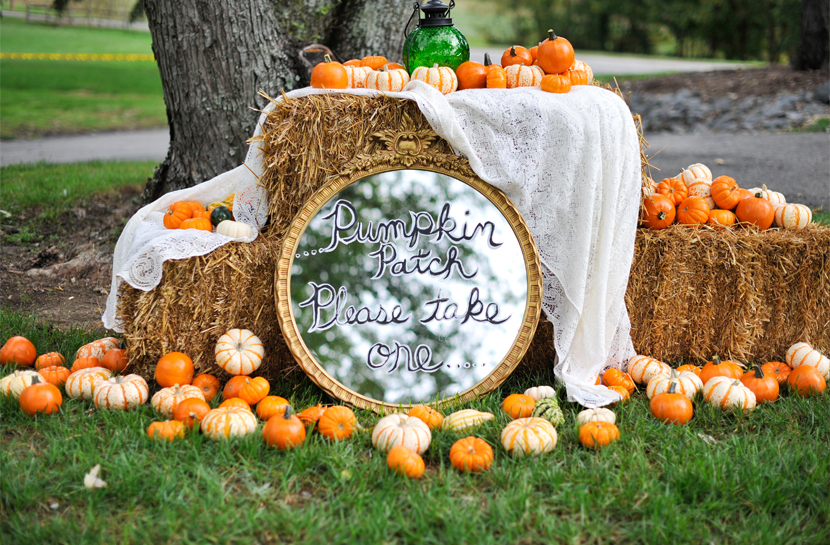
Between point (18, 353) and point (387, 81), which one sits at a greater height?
point (387, 81)

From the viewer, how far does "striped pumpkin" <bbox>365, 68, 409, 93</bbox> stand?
3.28 metres

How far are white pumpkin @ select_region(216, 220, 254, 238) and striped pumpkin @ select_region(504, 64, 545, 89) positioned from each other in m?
1.58

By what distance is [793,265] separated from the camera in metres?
3.48

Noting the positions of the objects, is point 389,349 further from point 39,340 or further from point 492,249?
point 39,340

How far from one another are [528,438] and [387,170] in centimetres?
143

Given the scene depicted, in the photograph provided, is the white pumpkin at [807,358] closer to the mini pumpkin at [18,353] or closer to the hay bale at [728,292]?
the hay bale at [728,292]

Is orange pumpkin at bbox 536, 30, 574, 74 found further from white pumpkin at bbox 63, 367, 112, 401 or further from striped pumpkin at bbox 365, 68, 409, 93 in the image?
white pumpkin at bbox 63, 367, 112, 401

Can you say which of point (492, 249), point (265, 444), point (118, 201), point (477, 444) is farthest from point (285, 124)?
point (118, 201)

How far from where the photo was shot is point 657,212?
3.47 meters

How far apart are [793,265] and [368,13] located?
11.7ft

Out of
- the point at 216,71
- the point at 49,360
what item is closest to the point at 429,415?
the point at 49,360

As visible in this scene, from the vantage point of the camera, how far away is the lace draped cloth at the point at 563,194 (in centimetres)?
312

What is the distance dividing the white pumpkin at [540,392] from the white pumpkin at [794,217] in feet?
5.78

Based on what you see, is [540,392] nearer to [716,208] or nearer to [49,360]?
[716,208]
